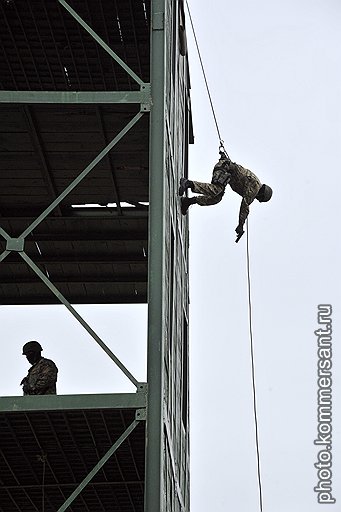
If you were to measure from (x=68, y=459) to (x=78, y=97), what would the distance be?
487 cm

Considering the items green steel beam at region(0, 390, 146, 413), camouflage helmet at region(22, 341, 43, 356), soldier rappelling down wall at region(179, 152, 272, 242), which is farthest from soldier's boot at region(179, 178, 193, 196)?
green steel beam at region(0, 390, 146, 413)

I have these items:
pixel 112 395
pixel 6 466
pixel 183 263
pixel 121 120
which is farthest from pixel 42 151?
pixel 112 395

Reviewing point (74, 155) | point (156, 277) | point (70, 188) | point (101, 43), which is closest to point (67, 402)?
point (156, 277)

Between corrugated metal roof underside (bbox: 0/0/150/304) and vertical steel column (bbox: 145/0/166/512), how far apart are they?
674 mm

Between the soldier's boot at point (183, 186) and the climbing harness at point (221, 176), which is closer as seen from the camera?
the soldier's boot at point (183, 186)

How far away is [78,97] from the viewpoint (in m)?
18.0

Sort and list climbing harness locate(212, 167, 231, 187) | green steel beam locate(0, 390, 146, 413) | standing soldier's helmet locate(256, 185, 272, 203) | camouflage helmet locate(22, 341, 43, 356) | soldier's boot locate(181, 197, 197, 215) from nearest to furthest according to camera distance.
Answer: green steel beam locate(0, 390, 146, 413)
camouflage helmet locate(22, 341, 43, 356)
soldier's boot locate(181, 197, 197, 215)
climbing harness locate(212, 167, 231, 187)
standing soldier's helmet locate(256, 185, 272, 203)

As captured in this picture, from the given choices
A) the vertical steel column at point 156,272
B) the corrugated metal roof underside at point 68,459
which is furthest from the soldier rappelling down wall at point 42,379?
the vertical steel column at point 156,272

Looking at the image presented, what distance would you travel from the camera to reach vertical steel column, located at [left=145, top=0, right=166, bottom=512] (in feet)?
53.8

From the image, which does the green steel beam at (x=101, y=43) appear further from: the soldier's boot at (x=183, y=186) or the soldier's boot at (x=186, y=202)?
the soldier's boot at (x=186, y=202)

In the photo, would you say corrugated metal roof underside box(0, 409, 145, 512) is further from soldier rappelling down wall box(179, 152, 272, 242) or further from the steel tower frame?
soldier rappelling down wall box(179, 152, 272, 242)

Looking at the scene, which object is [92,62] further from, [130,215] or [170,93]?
[130,215]

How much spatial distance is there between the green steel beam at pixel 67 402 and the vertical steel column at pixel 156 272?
0.16 meters

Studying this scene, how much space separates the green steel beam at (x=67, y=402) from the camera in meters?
16.7
